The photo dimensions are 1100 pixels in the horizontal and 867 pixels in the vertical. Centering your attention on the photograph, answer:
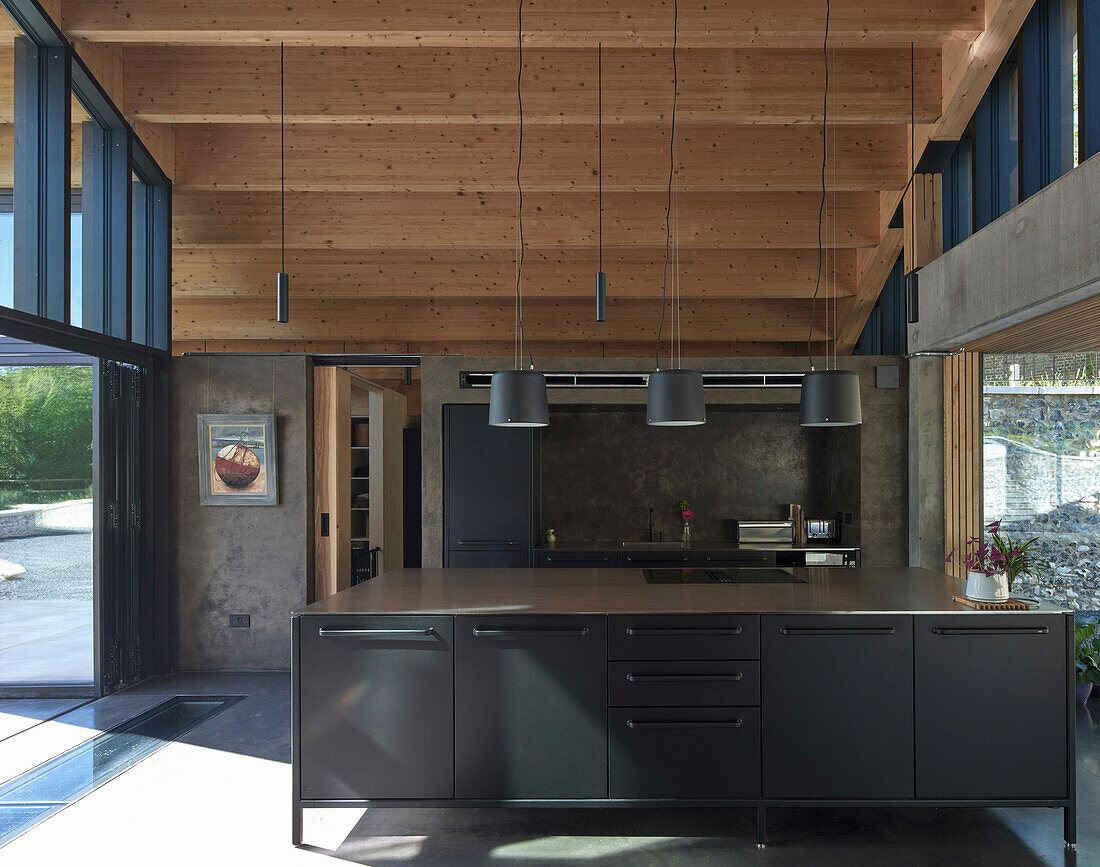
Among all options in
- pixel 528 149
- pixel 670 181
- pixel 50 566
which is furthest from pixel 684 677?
pixel 50 566

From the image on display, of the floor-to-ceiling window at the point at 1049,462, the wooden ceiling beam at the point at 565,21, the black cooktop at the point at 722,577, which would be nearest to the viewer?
the black cooktop at the point at 722,577

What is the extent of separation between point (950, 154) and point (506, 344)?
13.5 feet

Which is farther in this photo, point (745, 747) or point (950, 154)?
point (950, 154)

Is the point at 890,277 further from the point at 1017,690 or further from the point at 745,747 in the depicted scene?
the point at 745,747

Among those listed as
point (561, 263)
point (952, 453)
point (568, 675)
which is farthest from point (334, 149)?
point (952, 453)

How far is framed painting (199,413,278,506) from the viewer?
6375 mm

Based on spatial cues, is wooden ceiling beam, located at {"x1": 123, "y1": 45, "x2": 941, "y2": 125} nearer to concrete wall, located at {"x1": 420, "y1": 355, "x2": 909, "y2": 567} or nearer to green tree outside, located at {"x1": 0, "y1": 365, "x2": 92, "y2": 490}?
green tree outside, located at {"x1": 0, "y1": 365, "x2": 92, "y2": 490}

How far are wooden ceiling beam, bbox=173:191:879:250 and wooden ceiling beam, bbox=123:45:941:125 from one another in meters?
1.15

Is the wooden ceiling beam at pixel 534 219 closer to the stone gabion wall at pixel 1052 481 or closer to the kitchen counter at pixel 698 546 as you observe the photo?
the stone gabion wall at pixel 1052 481

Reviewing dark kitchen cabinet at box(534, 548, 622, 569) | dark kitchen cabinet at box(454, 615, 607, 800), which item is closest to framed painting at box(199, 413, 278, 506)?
dark kitchen cabinet at box(534, 548, 622, 569)

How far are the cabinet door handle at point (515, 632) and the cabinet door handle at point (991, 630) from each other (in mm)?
1509

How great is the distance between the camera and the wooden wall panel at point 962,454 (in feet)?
19.8

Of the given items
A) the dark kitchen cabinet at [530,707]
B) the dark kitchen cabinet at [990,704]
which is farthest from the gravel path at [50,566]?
the dark kitchen cabinet at [990,704]

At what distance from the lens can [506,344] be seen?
8.16 meters
